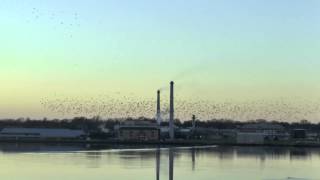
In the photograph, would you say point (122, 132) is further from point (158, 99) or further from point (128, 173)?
point (128, 173)

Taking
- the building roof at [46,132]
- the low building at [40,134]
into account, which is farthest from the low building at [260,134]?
the building roof at [46,132]

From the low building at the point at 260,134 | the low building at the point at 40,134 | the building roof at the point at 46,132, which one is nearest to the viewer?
the low building at the point at 260,134

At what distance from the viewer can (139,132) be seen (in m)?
182

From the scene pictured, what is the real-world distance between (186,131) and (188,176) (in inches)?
5875

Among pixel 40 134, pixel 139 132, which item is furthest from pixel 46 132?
pixel 139 132

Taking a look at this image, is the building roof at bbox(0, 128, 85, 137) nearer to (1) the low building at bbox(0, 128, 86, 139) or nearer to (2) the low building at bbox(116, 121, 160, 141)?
(1) the low building at bbox(0, 128, 86, 139)

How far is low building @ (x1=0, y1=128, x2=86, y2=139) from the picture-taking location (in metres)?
173

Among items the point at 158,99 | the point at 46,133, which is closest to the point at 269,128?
the point at 158,99

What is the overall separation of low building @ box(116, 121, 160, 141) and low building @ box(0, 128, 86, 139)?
11604 millimetres

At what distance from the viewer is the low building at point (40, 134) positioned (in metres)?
173

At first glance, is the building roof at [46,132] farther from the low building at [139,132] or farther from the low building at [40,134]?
the low building at [139,132]

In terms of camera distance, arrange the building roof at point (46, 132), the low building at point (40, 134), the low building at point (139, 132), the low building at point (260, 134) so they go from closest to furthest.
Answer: the low building at point (260, 134) → the low building at point (40, 134) → the low building at point (139, 132) → the building roof at point (46, 132)

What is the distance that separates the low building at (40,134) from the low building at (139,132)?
38.1 feet

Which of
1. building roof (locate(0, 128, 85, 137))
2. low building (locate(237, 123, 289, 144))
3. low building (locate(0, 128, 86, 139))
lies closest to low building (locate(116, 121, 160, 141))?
low building (locate(0, 128, 86, 139))
